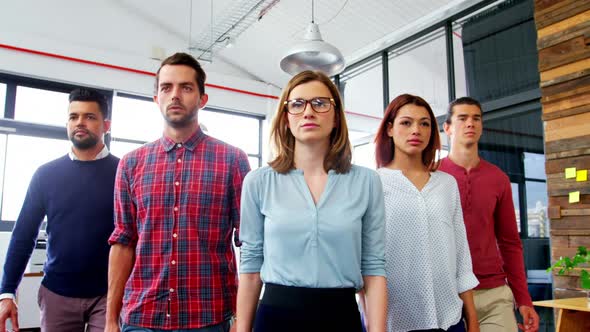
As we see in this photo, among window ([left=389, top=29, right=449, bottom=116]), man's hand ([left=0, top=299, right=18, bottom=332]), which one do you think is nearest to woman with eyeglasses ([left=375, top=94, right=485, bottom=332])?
man's hand ([left=0, top=299, right=18, bottom=332])

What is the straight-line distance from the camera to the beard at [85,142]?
6.86ft

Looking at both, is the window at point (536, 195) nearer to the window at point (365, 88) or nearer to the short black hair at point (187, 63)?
the window at point (365, 88)

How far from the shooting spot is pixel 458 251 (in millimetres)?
1657

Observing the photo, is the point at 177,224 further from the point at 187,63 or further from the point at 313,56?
the point at 313,56

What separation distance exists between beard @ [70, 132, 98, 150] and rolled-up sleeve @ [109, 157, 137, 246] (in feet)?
1.84

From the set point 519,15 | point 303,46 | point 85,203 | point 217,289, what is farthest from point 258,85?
point 217,289

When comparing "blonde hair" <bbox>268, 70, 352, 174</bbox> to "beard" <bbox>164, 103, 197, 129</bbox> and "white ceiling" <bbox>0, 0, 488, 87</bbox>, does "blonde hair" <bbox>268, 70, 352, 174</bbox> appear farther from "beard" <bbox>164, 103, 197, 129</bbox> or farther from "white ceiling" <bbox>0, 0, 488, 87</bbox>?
"white ceiling" <bbox>0, 0, 488, 87</bbox>

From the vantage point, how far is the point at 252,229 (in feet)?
4.43

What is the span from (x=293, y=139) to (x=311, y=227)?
1.01 feet

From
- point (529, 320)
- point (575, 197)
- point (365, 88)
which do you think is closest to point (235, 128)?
point (365, 88)

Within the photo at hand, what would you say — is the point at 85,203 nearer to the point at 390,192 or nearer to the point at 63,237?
the point at 63,237

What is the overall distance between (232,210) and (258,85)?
6.70 m

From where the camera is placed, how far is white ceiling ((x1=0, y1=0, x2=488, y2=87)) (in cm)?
533

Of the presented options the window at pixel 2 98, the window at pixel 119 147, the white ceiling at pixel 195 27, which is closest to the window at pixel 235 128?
the white ceiling at pixel 195 27
